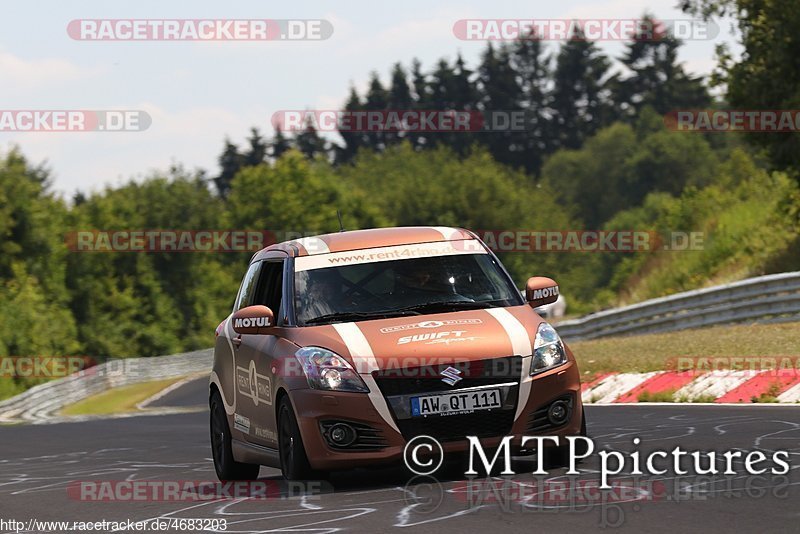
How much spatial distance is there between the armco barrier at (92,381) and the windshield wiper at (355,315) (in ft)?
77.8

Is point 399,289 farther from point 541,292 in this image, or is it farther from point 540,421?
point 540,421

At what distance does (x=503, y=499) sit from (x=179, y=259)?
79.7m

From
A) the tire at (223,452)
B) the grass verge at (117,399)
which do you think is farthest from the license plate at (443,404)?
the grass verge at (117,399)

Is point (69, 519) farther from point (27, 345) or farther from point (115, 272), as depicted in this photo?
point (115, 272)

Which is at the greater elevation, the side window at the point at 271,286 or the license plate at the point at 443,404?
the side window at the point at 271,286

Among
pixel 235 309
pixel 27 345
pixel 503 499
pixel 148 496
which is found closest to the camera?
pixel 503 499

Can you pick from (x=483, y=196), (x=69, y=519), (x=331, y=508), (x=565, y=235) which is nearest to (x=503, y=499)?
(x=331, y=508)

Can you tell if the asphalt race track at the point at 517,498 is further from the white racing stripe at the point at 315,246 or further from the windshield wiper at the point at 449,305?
the white racing stripe at the point at 315,246

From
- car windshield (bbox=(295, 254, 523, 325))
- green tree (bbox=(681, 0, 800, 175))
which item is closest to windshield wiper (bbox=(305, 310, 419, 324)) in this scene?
car windshield (bbox=(295, 254, 523, 325))

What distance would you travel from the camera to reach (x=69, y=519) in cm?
930

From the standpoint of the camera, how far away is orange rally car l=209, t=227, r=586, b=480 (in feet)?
30.8

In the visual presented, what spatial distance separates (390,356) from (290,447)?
3.14ft

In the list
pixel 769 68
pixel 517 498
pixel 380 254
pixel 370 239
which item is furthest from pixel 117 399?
pixel 517 498

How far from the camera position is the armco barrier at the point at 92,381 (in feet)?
115
